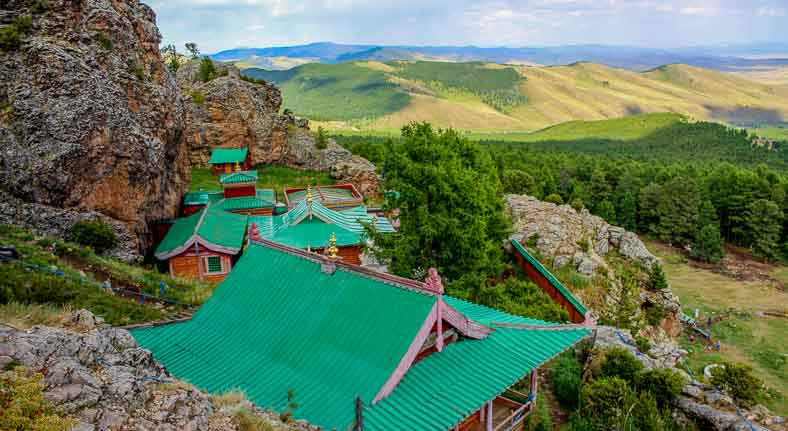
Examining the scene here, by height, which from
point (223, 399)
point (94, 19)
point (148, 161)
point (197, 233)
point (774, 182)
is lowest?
point (774, 182)

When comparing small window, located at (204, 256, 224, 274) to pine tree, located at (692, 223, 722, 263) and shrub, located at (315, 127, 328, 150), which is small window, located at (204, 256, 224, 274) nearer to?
shrub, located at (315, 127, 328, 150)

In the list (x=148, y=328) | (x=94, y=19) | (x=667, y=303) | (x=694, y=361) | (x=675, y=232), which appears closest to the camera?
(x=148, y=328)

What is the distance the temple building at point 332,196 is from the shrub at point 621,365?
23803 mm

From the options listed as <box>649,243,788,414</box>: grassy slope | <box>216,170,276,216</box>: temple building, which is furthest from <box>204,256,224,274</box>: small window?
<box>649,243,788,414</box>: grassy slope

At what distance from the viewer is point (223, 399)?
8469 mm

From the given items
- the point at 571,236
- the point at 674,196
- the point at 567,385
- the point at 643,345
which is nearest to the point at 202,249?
the point at 567,385

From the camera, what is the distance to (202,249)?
26.8m

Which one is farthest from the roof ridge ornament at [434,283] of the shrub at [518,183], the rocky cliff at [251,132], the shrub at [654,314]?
the shrub at [518,183]

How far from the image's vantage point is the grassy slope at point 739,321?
28000 millimetres

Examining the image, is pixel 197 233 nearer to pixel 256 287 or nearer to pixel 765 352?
pixel 256 287

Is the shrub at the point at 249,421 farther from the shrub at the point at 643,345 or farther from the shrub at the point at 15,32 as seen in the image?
the shrub at the point at 15,32

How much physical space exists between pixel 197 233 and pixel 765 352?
3327 cm

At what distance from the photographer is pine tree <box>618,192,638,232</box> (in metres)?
64.2

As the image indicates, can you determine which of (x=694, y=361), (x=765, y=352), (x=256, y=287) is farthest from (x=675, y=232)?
(x=256, y=287)
